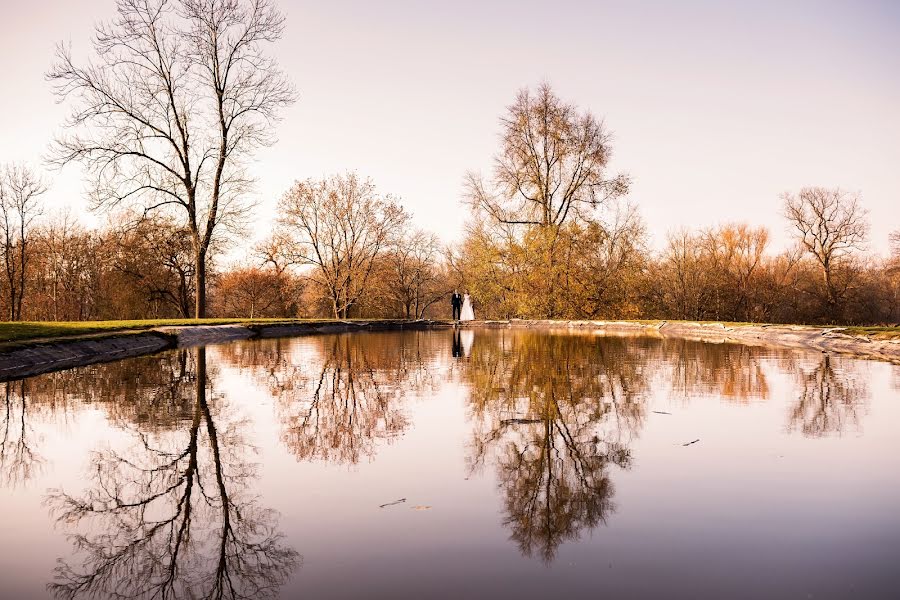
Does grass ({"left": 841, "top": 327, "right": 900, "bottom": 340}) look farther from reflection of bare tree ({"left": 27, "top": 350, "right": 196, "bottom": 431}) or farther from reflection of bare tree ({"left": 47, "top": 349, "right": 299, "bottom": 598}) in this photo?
reflection of bare tree ({"left": 47, "top": 349, "right": 299, "bottom": 598})

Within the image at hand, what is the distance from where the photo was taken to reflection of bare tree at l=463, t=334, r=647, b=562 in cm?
408

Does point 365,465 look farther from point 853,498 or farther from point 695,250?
point 695,250

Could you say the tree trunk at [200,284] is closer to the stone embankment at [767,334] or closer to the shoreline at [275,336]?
the shoreline at [275,336]

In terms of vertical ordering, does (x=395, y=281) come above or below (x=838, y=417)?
above

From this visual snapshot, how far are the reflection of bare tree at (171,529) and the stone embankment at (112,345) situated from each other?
8.23 meters

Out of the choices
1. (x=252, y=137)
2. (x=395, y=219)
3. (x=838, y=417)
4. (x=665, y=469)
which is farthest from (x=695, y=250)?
(x=665, y=469)

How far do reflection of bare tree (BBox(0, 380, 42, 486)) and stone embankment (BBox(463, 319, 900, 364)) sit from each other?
17720 mm

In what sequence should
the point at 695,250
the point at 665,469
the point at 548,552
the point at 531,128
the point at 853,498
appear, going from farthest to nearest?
the point at 695,250 < the point at 531,128 < the point at 665,469 < the point at 853,498 < the point at 548,552

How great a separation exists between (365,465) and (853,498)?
12.9 ft

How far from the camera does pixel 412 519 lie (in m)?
4.06

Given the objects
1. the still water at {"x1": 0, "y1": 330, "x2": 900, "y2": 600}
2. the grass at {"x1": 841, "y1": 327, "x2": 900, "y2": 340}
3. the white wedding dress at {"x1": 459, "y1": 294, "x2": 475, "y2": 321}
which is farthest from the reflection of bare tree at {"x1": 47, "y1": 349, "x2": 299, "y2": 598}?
the white wedding dress at {"x1": 459, "y1": 294, "x2": 475, "y2": 321}

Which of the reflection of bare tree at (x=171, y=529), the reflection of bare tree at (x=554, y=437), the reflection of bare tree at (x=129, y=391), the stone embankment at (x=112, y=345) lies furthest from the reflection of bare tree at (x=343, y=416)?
the stone embankment at (x=112, y=345)

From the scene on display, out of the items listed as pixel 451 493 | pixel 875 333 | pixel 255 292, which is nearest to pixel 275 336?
pixel 255 292

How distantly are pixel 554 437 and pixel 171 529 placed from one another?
377 centimetres
